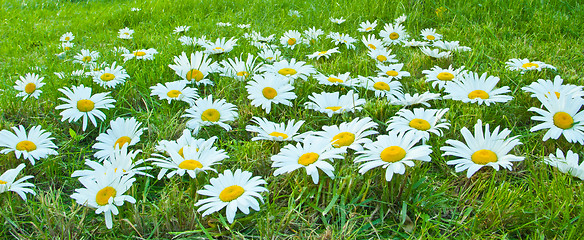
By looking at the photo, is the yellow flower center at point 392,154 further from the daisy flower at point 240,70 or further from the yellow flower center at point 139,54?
the yellow flower center at point 139,54

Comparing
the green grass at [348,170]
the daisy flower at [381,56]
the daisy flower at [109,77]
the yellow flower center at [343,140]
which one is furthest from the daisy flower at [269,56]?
the yellow flower center at [343,140]

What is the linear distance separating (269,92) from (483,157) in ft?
3.53

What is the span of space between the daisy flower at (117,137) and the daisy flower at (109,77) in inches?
21.5

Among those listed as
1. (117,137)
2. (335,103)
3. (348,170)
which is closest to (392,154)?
(348,170)

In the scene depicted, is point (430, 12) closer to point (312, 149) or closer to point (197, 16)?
point (197, 16)

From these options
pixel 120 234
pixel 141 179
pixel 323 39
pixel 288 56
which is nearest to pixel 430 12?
pixel 323 39

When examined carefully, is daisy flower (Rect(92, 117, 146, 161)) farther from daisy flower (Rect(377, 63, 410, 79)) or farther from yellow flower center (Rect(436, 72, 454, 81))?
yellow flower center (Rect(436, 72, 454, 81))

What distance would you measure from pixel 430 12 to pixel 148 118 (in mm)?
2998

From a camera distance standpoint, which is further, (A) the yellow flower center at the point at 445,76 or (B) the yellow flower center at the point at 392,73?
(B) the yellow flower center at the point at 392,73

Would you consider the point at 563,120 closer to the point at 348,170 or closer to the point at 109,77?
the point at 348,170

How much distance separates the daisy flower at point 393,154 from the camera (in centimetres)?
139

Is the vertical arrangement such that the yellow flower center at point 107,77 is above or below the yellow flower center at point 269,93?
above

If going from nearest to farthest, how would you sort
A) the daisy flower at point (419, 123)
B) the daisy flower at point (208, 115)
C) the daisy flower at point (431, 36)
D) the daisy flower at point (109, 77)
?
the daisy flower at point (419, 123)
the daisy flower at point (208, 115)
the daisy flower at point (109, 77)
the daisy flower at point (431, 36)

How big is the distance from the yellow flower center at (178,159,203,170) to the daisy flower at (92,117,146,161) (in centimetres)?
39
